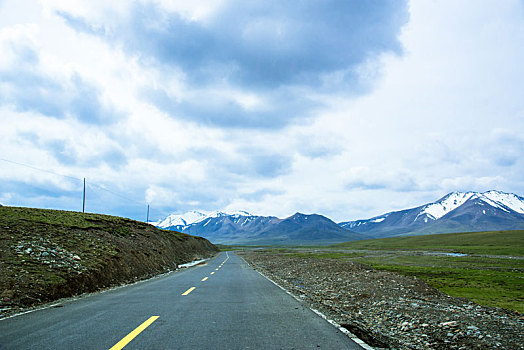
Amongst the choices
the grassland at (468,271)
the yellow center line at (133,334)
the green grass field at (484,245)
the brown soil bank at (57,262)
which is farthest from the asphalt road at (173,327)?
the green grass field at (484,245)

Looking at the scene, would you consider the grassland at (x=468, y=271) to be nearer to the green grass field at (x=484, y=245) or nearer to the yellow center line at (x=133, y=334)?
the green grass field at (x=484, y=245)

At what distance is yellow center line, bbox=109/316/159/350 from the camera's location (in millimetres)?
6955

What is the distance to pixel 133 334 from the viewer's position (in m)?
7.88

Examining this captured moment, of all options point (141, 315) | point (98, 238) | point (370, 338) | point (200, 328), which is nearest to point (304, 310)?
point (370, 338)

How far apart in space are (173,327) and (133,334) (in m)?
1.10

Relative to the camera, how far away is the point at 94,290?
1870 centimetres

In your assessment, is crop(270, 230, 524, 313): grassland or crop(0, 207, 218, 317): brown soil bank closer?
crop(0, 207, 218, 317): brown soil bank

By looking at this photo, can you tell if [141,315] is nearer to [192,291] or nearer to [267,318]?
[267,318]

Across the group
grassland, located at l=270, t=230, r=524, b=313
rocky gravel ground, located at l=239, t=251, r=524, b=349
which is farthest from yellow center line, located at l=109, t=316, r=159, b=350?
grassland, located at l=270, t=230, r=524, b=313

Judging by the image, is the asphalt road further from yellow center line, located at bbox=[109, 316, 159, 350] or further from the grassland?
the grassland


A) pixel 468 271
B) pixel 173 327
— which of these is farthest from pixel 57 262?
pixel 468 271

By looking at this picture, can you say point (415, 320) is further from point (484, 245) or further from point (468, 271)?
point (484, 245)

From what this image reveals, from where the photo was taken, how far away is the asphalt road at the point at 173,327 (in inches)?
286

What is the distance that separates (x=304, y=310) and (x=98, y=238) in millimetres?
24446
